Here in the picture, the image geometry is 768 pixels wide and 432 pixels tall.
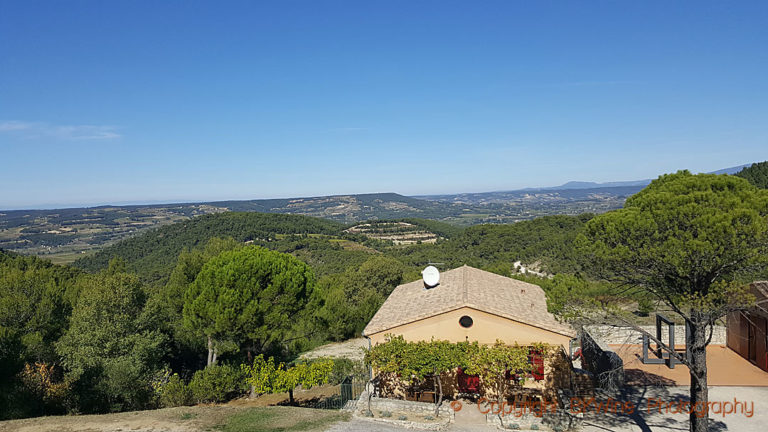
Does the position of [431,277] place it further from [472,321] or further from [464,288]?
[472,321]

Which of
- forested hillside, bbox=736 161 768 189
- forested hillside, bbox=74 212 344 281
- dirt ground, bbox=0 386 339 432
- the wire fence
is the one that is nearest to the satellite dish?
the wire fence

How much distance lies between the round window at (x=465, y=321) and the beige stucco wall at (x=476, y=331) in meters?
0.10

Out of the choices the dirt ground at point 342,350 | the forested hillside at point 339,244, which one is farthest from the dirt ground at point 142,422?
the forested hillside at point 339,244

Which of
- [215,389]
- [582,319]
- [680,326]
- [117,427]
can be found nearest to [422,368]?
[582,319]

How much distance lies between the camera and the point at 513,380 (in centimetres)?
1419

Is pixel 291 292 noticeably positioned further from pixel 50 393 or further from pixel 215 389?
pixel 50 393

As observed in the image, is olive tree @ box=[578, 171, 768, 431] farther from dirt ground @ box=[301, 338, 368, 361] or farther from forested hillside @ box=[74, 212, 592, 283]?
forested hillside @ box=[74, 212, 592, 283]

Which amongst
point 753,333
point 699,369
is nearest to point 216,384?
point 699,369

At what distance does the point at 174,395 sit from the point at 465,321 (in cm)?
1122

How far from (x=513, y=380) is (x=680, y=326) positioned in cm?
1206

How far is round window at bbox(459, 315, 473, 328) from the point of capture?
14.5 meters

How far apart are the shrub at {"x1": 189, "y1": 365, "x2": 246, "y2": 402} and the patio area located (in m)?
15.0

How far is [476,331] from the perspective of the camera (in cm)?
1435

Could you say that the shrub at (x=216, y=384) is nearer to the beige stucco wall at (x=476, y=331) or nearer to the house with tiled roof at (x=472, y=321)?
the house with tiled roof at (x=472, y=321)
